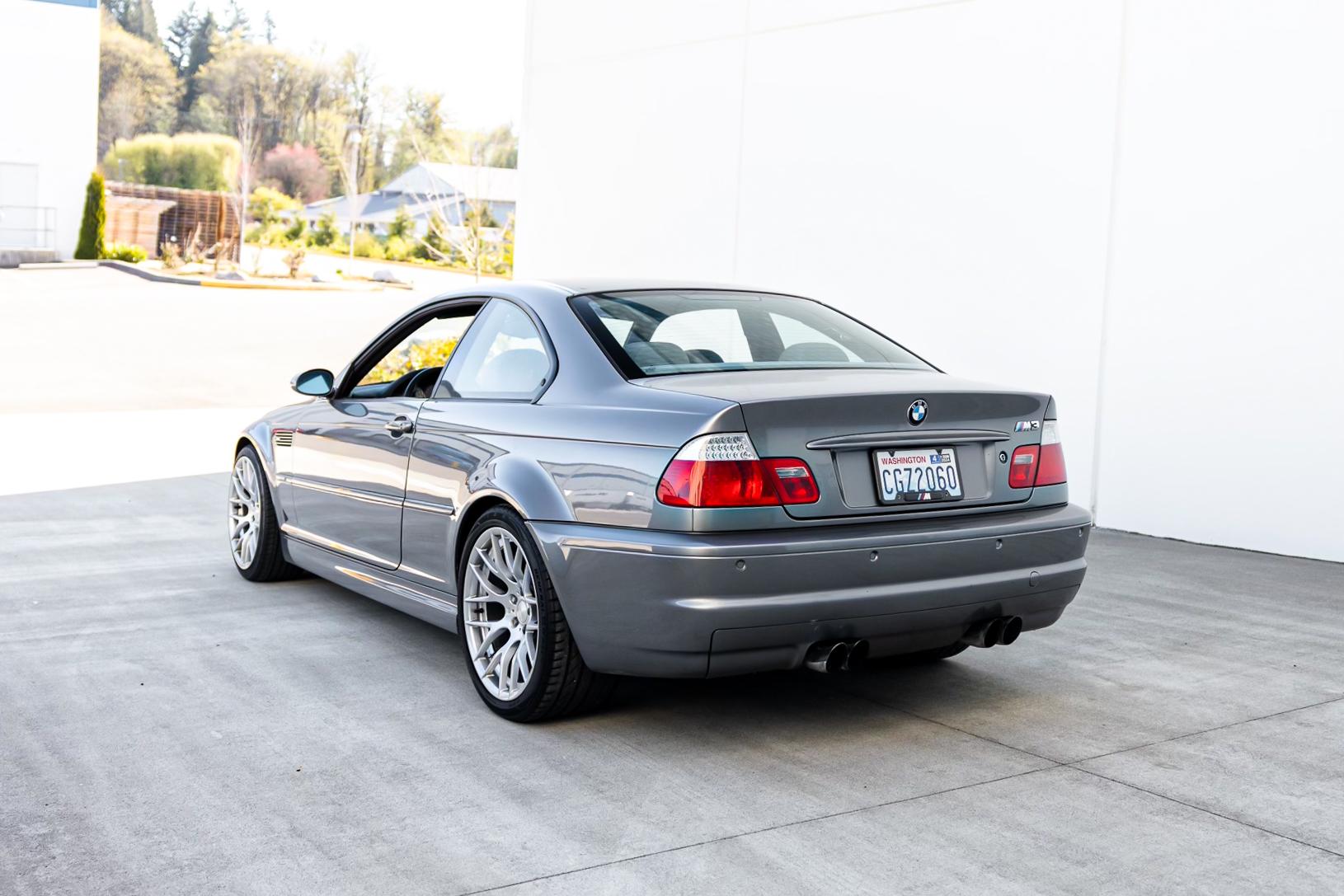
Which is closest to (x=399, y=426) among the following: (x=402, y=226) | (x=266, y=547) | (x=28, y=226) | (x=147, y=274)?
(x=266, y=547)

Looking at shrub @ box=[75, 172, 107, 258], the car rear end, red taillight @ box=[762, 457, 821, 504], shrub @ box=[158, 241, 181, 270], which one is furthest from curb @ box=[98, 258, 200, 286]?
red taillight @ box=[762, 457, 821, 504]

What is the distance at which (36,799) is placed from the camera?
366 centimetres

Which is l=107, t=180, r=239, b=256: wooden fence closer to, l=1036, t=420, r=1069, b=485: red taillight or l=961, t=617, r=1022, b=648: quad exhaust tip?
l=1036, t=420, r=1069, b=485: red taillight

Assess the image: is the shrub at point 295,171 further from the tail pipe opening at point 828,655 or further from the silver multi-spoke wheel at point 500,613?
the tail pipe opening at point 828,655

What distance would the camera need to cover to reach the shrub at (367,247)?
54.6 meters

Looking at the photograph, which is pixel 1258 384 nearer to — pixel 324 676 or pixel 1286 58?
pixel 1286 58

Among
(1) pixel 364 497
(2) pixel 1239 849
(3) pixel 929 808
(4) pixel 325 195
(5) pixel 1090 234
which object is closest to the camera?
(2) pixel 1239 849

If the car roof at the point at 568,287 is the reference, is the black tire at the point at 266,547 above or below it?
below

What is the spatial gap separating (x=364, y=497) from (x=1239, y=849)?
3409 millimetres

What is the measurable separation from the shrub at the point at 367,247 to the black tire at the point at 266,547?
1941 inches

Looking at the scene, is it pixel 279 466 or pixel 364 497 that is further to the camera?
pixel 279 466

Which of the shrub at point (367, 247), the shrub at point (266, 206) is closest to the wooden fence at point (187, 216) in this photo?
the shrub at point (367, 247)

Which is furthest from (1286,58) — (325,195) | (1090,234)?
(325,195)

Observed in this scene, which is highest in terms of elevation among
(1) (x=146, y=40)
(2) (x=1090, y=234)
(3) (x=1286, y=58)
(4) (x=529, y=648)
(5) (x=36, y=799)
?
(1) (x=146, y=40)
